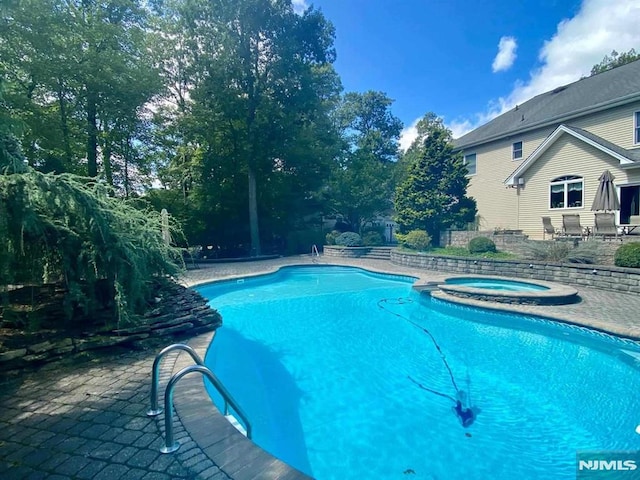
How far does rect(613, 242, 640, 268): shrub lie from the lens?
8.36 meters

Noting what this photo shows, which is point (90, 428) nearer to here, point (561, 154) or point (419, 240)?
point (419, 240)

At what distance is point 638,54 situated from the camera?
2669cm

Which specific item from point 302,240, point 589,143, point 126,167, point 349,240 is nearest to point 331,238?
point 349,240

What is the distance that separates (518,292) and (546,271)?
9.82 feet

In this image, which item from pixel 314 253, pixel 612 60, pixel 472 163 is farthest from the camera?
pixel 612 60

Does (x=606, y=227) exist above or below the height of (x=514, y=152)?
below

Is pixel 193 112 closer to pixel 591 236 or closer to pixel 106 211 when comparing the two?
pixel 106 211

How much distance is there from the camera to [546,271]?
392 inches

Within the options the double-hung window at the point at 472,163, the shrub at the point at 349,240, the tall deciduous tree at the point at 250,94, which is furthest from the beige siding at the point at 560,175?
the tall deciduous tree at the point at 250,94

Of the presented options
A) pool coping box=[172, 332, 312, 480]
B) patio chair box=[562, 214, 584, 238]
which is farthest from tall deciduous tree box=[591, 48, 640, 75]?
pool coping box=[172, 332, 312, 480]

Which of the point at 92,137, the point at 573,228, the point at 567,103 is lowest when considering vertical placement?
the point at 573,228

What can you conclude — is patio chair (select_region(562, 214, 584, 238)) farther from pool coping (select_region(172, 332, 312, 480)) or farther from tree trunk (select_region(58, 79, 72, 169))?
tree trunk (select_region(58, 79, 72, 169))

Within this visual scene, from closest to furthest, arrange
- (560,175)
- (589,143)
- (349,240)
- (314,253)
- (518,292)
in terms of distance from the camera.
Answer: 1. (518,292)
2. (589,143)
3. (560,175)
4. (349,240)
5. (314,253)

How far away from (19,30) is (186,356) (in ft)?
46.6
